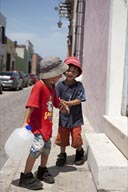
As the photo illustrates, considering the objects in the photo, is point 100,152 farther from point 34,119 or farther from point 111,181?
point 34,119

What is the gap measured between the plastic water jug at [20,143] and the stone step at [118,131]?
3.56ft

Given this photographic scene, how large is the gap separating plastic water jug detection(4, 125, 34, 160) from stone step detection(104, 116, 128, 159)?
1086 millimetres

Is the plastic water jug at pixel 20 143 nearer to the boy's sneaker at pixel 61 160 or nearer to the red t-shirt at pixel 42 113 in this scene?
the red t-shirt at pixel 42 113

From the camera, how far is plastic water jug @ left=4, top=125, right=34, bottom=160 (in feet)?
13.3

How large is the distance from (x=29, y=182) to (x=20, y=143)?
2.05 feet

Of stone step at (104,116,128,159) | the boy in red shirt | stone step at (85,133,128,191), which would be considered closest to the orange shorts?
stone step at (104,116,128,159)

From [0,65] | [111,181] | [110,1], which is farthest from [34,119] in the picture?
[0,65]

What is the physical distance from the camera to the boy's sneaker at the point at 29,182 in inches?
173

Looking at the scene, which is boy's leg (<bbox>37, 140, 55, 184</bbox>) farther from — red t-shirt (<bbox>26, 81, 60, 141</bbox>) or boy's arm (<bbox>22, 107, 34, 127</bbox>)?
boy's arm (<bbox>22, 107, 34, 127</bbox>)

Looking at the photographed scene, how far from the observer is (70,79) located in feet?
16.9

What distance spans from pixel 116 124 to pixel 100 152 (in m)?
0.50

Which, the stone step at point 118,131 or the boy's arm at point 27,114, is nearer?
the boy's arm at point 27,114

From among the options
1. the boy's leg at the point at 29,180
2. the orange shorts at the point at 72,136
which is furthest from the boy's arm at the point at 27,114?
the orange shorts at the point at 72,136

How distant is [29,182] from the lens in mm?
4414
